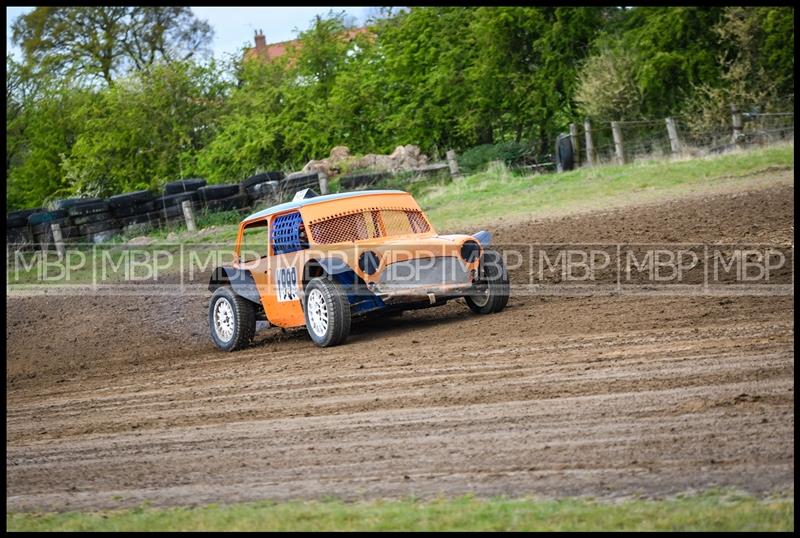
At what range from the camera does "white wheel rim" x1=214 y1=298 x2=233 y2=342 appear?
13.9m

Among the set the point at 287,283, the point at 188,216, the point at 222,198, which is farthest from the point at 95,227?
the point at 287,283

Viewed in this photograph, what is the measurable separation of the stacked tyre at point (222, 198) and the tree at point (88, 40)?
2158 cm

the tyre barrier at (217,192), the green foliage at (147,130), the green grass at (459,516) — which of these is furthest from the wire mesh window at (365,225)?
the green foliage at (147,130)

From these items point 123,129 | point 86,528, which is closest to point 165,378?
point 86,528

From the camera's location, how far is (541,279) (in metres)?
15.4

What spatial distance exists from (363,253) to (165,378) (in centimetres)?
255

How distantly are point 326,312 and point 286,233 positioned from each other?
1.57 metres

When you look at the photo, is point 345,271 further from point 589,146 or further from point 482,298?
point 589,146

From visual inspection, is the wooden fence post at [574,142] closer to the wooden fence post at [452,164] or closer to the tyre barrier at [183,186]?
the wooden fence post at [452,164]

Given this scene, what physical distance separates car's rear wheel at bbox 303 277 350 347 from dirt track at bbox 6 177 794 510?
0.25 meters

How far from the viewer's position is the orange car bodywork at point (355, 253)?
12398 mm

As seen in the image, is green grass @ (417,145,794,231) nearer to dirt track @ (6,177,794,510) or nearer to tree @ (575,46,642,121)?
tree @ (575,46,642,121)

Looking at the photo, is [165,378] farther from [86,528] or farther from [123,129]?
[123,129]

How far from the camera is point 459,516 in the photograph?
18.8 ft
